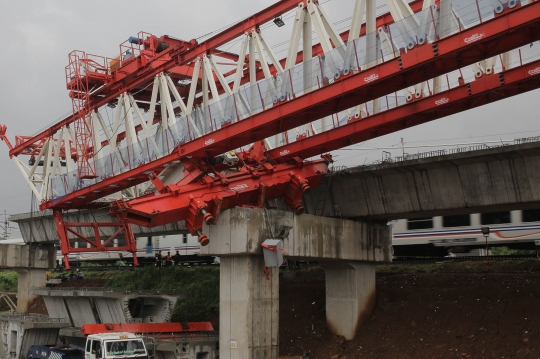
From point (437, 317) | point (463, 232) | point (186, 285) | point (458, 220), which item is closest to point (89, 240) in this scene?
point (186, 285)

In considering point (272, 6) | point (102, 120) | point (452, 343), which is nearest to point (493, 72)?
point (272, 6)

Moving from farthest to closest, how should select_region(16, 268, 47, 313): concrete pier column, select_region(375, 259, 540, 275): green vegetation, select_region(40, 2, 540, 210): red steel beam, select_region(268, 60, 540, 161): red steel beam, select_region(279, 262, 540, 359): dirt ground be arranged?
1. select_region(16, 268, 47, 313): concrete pier column
2. select_region(375, 259, 540, 275): green vegetation
3. select_region(279, 262, 540, 359): dirt ground
4. select_region(268, 60, 540, 161): red steel beam
5. select_region(40, 2, 540, 210): red steel beam

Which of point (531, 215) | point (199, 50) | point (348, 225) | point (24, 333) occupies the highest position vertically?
point (199, 50)

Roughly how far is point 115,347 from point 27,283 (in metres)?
27.3

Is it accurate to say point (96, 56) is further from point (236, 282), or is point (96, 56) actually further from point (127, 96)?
point (236, 282)

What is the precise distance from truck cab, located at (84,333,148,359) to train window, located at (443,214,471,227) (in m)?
17.7

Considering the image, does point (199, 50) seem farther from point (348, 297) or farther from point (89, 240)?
point (89, 240)

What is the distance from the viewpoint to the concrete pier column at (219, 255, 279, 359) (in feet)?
66.1

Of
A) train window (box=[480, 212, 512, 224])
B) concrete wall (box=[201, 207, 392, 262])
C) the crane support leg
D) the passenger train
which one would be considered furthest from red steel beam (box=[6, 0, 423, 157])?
train window (box=[480, 212, 512, 224])

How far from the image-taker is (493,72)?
18766 mm

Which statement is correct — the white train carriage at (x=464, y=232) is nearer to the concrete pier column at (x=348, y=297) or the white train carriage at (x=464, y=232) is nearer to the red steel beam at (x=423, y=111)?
the concrete pier column at (x=348, y=297)

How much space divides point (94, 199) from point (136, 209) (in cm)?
1281

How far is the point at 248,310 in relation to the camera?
66.2 ft

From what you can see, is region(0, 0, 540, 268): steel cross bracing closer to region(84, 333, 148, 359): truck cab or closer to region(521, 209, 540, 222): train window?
region(84, 333, 148, 359): truck cab
